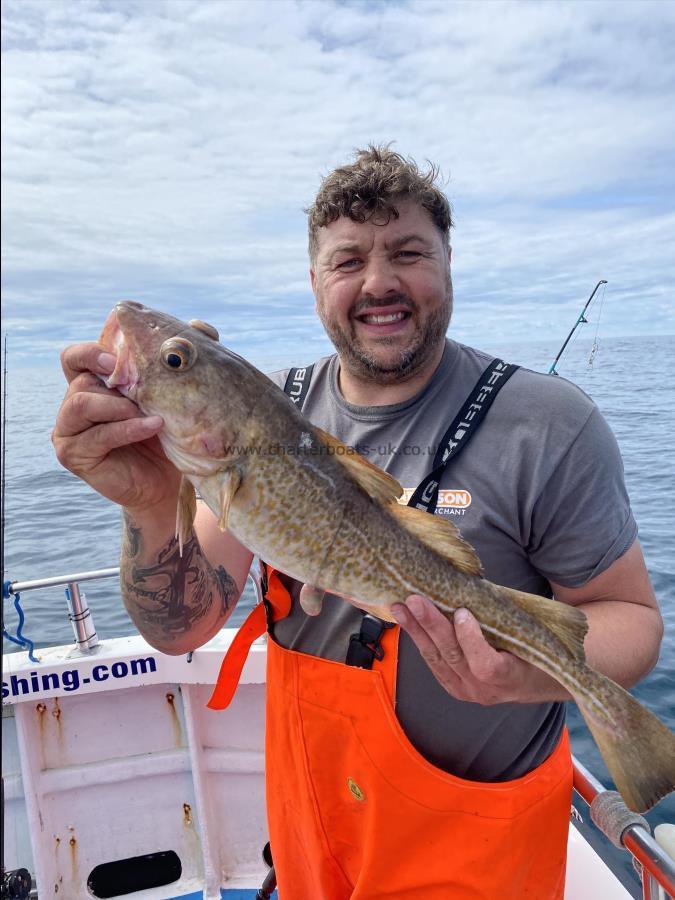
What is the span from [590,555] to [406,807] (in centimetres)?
126

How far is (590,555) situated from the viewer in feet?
8.59

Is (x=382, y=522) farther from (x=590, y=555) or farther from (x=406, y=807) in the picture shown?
(x=406, y=807)

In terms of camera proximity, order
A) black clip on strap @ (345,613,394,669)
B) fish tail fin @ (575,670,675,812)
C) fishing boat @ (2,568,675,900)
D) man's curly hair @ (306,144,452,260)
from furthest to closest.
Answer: fishing boat @ (2,568,675,900), man's curly hair @ (306,144,452,260), black clip on strap @ (345,613,394,669), fish tail fin @ (575,670,675,812)

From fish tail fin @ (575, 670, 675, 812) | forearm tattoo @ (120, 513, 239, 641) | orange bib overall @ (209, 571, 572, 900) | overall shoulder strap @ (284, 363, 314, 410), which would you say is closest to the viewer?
fish tail fin @ (575, 670, 675, 812)

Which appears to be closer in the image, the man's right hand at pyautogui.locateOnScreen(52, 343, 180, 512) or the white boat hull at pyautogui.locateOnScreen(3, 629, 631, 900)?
the man's right hand at pyautogui.locateOnScreen(52, 343, 180, 512)

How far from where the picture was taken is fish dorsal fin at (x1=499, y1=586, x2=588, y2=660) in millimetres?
2422

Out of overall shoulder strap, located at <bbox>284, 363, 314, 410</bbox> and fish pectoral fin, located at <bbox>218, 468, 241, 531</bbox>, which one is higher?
overall shoulder strap, located at <bbox>284, 363, 314, 410</bbox>

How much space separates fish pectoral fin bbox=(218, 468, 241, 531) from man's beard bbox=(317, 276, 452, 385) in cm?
95

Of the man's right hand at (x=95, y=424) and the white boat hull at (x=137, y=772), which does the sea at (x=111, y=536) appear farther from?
the white boat hull at (x=137, y=772)

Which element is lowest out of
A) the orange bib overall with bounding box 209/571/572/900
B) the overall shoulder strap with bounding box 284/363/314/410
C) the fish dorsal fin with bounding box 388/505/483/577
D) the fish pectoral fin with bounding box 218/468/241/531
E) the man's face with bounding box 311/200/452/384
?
the orange bib overall with bounding box 209/571/572/900

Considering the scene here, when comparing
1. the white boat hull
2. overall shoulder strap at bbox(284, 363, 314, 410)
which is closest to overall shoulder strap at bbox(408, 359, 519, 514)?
overall shoulder strap at bbox(284, 363, 314, 410)

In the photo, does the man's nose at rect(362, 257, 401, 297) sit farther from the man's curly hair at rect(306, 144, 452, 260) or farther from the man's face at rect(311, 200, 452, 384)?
the man's curly hair at rect(306, 144, 452, 260)

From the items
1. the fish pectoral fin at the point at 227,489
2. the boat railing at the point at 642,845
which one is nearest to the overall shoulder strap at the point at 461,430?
the fish pectoral fin at the point at 227,489

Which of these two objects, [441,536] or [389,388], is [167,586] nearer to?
[441,536]
